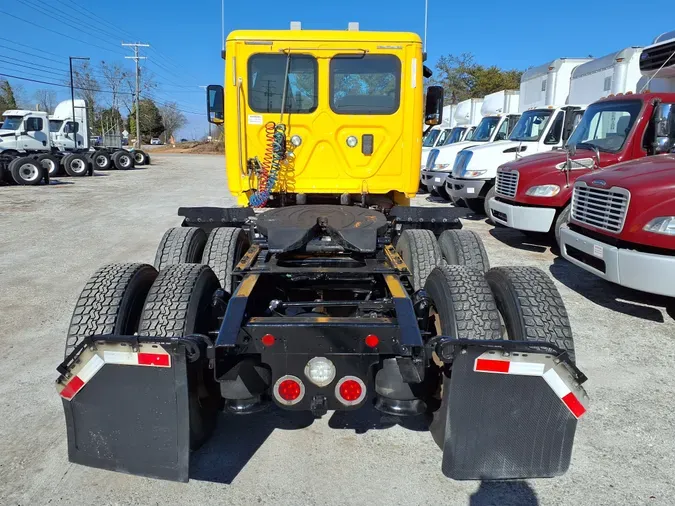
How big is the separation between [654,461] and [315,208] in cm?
296

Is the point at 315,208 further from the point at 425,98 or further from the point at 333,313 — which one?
the point at 425,98

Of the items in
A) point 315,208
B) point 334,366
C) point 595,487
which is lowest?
point 595,487

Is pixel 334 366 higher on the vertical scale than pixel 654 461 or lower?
higher

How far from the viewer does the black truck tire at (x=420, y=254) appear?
15.4ft

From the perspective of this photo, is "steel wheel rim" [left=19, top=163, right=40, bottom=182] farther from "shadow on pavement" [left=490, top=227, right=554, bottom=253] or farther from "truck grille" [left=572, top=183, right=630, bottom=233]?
"truck grille" [left=572, top=183, right=630, bottom=233]

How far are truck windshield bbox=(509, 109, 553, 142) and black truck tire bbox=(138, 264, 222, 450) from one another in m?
10.1

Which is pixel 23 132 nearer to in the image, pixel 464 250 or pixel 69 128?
pixel 69 128

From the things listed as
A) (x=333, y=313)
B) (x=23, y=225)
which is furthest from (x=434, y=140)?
(x=333, y=313)

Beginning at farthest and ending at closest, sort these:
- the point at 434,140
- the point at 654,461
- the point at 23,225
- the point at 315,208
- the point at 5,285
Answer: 1. the point at 434,140
2. the point at 23,225
3. the point at 5,285
4. the point at 315,208
5. the point at 654,461

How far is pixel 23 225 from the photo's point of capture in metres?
11.4

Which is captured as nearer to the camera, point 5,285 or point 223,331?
point 223,331

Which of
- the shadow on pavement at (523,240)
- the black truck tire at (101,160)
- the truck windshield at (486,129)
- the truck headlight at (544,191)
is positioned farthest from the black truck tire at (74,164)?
the truck headlight at (544,191)

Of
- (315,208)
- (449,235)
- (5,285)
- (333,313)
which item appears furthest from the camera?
(5,285)

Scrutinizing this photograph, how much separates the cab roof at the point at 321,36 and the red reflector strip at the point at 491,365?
12.1 ft
